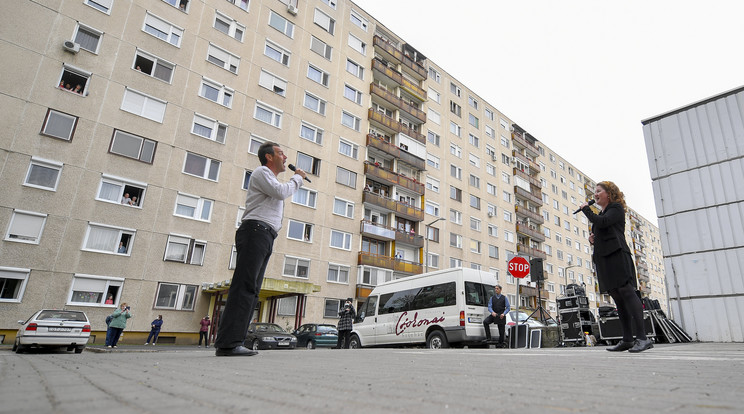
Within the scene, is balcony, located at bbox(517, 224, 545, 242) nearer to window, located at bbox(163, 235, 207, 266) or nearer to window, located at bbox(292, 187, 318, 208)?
window, located at bbox(292, 187, 318, 208)

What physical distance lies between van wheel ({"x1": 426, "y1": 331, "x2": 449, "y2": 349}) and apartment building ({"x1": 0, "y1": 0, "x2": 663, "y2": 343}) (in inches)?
417

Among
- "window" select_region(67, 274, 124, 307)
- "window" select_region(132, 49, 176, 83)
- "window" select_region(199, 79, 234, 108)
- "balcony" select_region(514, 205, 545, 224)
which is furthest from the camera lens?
"balcony" select_region(514, 205, 545, 224)

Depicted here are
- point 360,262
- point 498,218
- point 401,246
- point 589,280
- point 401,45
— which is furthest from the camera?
point 589,280

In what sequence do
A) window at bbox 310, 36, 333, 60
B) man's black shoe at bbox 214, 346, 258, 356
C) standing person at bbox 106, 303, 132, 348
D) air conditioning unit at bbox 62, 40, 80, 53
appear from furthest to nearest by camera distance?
window at bbox 310, 36, 333, 60 < air conditioning unit at bbox 62, 40, 80, 53 < standing person at bbox 106, 303, 132, 348 < man's black shoe at bbox 214, 346, 258, 356

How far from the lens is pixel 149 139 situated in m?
21.7

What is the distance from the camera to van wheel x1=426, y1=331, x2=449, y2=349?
11.6m

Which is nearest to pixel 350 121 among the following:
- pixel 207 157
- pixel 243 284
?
pixel 207 157

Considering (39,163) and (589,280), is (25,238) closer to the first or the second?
(39,163)

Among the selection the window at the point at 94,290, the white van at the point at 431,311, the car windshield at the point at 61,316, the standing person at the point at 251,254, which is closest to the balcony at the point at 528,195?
the white van at the point at 431,311

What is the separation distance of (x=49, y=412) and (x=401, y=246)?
3315cm

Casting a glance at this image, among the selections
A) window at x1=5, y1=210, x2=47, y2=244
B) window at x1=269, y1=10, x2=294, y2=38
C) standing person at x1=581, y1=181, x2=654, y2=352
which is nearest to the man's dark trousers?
standing person at x1=581, y1=181, x2=654, y2=352

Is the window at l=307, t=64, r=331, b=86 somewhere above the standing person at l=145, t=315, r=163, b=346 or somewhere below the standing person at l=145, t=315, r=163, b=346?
above

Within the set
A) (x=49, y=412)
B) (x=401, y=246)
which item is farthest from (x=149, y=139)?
(x=49, y=412)

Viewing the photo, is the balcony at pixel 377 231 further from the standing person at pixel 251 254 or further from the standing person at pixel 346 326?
the standing person at pixel 251 254
